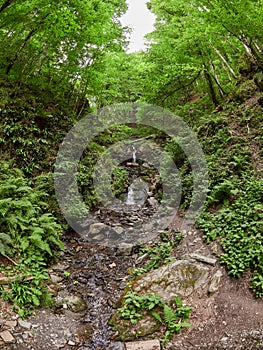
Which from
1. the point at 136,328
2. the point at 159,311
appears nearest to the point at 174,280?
the point at 159,311

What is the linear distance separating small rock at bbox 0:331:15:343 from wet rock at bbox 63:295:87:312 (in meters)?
1.60

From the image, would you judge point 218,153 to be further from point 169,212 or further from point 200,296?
point 200,296

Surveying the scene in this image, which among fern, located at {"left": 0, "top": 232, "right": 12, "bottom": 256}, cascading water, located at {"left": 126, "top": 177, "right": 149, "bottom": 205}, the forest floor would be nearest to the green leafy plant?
the forest floor

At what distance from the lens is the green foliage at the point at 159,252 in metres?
7.33

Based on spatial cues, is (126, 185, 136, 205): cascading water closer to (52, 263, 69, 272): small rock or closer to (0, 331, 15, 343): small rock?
Answer: (52, 263, 69, 272): small rock

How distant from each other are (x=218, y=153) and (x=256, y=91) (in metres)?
4.33

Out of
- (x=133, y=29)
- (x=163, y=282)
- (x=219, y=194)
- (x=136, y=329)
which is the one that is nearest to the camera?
(x=136, y=329)

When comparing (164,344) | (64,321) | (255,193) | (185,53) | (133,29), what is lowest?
(164,344)

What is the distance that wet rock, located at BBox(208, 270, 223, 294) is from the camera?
5.83 m

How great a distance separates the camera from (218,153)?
10359 millimetres

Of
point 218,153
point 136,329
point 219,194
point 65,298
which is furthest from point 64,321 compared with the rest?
point 218,153

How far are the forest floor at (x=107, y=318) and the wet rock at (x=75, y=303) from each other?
87 mm

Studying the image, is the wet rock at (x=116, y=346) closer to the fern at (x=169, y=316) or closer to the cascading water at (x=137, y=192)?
the fern at (x=169, y=316)

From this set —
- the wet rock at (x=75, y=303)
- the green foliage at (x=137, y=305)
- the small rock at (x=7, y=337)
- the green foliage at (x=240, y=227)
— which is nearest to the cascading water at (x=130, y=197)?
the green foliage at (x=240, y=227)
